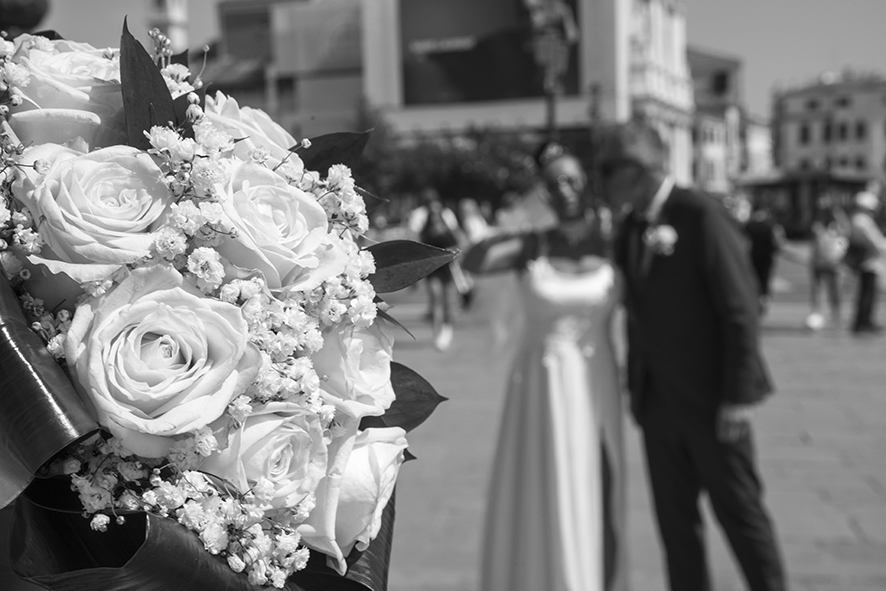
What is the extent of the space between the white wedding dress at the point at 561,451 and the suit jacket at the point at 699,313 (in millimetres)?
250

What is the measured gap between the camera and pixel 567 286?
396 cm

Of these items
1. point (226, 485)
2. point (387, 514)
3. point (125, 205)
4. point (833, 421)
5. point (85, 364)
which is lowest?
point (833, 421)

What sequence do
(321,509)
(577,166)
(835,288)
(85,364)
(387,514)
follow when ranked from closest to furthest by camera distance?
(85,364), (321,509), (387,514), (577,166), (835,288)

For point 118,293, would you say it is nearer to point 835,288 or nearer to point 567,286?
point 567,286

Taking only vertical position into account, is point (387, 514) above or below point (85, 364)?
below

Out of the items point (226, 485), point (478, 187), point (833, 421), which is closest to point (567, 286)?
point (226, 485)

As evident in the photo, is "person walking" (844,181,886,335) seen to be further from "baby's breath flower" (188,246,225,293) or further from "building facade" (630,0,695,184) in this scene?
"building facade" (630,0,695,184)

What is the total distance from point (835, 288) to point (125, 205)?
1381 centimetres

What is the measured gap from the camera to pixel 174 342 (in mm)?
904

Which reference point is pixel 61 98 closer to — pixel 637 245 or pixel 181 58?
pixel 181 58

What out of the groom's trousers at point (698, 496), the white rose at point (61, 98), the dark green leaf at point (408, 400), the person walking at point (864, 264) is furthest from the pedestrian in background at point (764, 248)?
the white rose at point (61, 98)

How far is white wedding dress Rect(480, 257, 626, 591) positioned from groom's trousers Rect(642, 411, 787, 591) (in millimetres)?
202

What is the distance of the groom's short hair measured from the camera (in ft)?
11.7

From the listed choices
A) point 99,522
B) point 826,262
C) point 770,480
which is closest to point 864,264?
point 826,262
